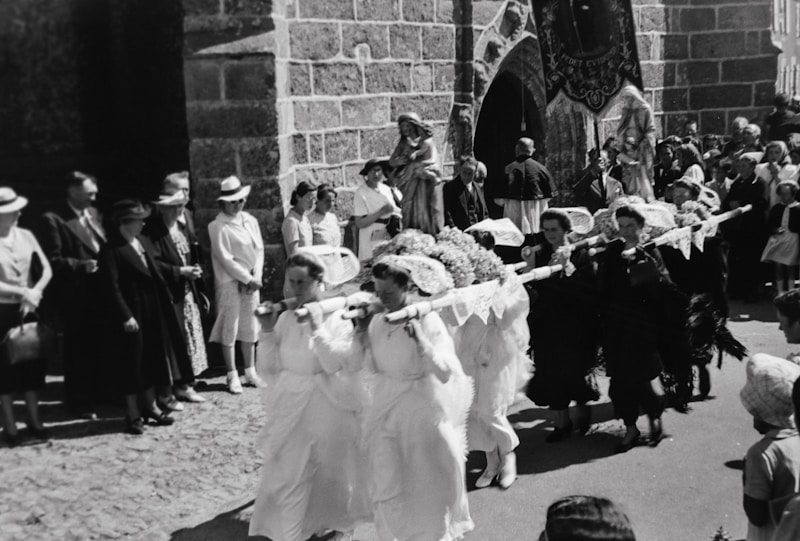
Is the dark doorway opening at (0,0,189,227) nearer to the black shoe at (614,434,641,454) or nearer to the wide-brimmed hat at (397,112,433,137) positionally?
the wide-brimmed hat at (397,112,433,137)

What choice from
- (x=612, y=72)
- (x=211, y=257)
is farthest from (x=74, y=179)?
(x=612, y=72)

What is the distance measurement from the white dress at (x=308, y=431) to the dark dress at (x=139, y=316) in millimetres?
2416

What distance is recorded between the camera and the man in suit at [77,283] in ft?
25.6

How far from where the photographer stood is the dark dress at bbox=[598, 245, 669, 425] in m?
7.71

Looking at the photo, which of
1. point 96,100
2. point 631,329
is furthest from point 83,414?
point 631,329

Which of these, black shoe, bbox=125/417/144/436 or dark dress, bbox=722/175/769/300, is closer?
black shoe, bbox=125/417/144/436

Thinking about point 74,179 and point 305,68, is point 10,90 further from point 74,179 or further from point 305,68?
point 305,68

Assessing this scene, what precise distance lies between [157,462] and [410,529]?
254cm

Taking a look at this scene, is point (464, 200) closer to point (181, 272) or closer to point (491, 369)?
point (181, 272)

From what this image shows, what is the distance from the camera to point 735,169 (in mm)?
13531

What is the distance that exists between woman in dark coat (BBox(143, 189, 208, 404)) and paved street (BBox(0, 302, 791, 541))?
311mm

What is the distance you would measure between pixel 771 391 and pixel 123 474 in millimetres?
4665

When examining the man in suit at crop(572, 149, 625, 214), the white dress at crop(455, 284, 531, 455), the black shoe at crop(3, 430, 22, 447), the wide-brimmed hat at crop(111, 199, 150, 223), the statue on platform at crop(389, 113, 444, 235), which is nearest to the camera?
the white dress at crop(455, 284, 531, 455)

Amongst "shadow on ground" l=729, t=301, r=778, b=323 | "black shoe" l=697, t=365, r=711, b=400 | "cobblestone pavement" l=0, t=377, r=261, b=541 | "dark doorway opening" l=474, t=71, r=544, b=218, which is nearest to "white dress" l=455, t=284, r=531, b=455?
"cobblestone pavement" l=0, t=377, r=261, b=541
